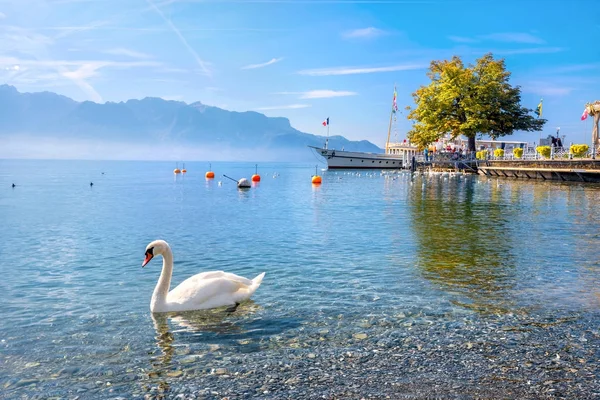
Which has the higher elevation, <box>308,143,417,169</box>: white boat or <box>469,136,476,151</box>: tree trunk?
<box>469,136,476,151</box>: tree trunk

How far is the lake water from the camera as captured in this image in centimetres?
648

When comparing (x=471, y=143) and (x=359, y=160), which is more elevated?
(x=471, y=143)

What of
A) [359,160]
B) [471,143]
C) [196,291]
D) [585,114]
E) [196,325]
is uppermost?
[585,114]

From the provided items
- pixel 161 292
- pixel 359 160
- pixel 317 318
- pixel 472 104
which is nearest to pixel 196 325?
pixel 161 292

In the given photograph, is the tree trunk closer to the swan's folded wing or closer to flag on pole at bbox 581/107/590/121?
flag on pole at bbox 581/107/590/121

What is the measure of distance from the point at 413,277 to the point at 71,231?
1620 cm

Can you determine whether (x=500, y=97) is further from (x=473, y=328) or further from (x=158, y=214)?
(x=473, y=328)

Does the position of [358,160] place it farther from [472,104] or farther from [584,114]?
[584,114]

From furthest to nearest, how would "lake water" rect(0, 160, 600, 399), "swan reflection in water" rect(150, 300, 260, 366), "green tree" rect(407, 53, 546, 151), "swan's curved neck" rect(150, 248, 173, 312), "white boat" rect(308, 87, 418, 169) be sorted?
1. "white boat" rect(308, 87, 418, 169)
2. "green tree" rect(407, 53, 546, 151)
3. "swan's curved neck" rect(150, 248, 173, 312)
4. "swan reflection in water" rect(150, 300, 260, 366)
5. "lake water" rect(0, 160, 600, 399)

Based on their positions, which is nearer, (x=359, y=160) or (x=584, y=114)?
(x=584, y=114)

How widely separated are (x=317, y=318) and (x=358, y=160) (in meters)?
110

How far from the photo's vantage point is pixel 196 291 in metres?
9.59

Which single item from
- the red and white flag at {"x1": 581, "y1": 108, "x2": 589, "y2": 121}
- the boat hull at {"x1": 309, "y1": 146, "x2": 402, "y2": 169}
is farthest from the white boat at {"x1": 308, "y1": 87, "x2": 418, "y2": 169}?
the red and white flag at {"x1": 581, "y1": 108, "x2": 589, "y2": 121}

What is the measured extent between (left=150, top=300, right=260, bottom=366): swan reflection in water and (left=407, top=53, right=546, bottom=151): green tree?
7034 cm
